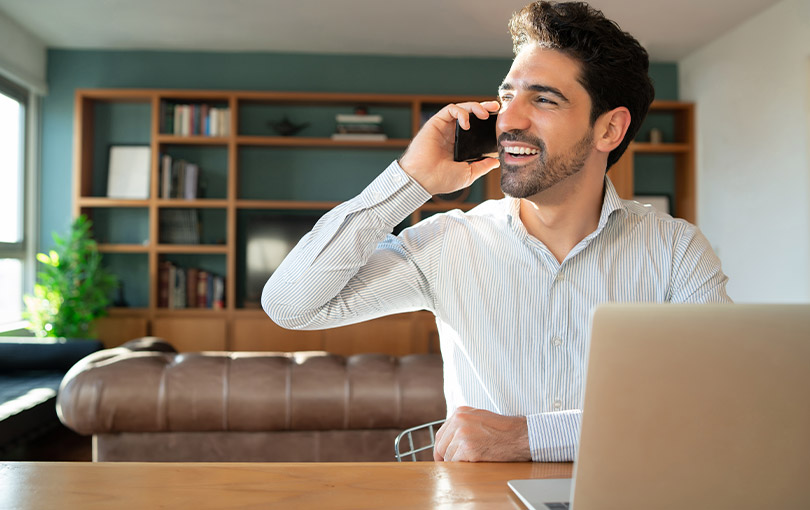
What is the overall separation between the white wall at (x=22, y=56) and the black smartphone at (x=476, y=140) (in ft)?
15.0

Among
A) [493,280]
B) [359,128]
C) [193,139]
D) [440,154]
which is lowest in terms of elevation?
[493,280]

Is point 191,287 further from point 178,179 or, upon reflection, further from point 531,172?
point 531,172

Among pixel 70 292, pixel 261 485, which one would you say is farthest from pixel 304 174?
pixel 261 485

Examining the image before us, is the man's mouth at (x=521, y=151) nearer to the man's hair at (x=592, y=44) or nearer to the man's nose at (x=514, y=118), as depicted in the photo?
the man's nose at (x=514, y=118)

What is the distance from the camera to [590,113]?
4.53 feet

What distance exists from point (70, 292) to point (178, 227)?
0.96m

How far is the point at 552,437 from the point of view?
97cm

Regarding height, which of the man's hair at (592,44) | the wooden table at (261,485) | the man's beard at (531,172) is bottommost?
the wooden table at (261,485)

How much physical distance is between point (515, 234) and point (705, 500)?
0.78 meters

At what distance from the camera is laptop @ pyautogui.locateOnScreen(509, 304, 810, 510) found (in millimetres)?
614

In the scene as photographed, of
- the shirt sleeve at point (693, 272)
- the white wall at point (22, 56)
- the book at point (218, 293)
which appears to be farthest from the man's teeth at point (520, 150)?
the white wall at point (22, 56)

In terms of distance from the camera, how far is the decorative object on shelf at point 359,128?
5.43 metres

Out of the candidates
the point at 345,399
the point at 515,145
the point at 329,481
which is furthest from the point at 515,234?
the point at 345,399

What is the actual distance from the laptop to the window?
5322 millimetres
